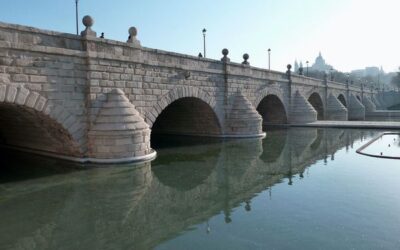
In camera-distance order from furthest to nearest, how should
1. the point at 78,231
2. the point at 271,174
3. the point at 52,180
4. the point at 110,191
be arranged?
the point at 271,174 < the point at 52,180 < the point at 110,191 < the point at 78,231

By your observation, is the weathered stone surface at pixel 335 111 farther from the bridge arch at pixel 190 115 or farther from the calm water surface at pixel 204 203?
the calm water surface at pixel 204 203

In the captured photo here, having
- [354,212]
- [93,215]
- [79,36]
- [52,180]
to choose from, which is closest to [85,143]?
[52,180]

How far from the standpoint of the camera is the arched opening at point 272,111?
92.7 feet

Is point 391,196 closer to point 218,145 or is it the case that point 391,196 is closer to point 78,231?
point 78,231

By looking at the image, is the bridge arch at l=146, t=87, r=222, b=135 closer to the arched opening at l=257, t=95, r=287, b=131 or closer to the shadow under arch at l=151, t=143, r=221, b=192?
the shadow under arch at l=151, t=143, r=221, b=192

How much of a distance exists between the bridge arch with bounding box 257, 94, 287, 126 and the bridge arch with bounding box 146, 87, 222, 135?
30.7ft

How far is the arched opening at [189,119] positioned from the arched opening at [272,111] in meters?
9.00

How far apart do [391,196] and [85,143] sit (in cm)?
940

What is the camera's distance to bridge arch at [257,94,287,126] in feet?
92.5

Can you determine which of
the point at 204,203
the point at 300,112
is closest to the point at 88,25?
the point at 204,203

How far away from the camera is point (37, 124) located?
12.5 m

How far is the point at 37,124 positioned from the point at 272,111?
66.2 feet

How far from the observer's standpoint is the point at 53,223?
22.0ft

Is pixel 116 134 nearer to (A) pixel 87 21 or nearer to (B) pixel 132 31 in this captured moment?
(A) pixel 87 21
